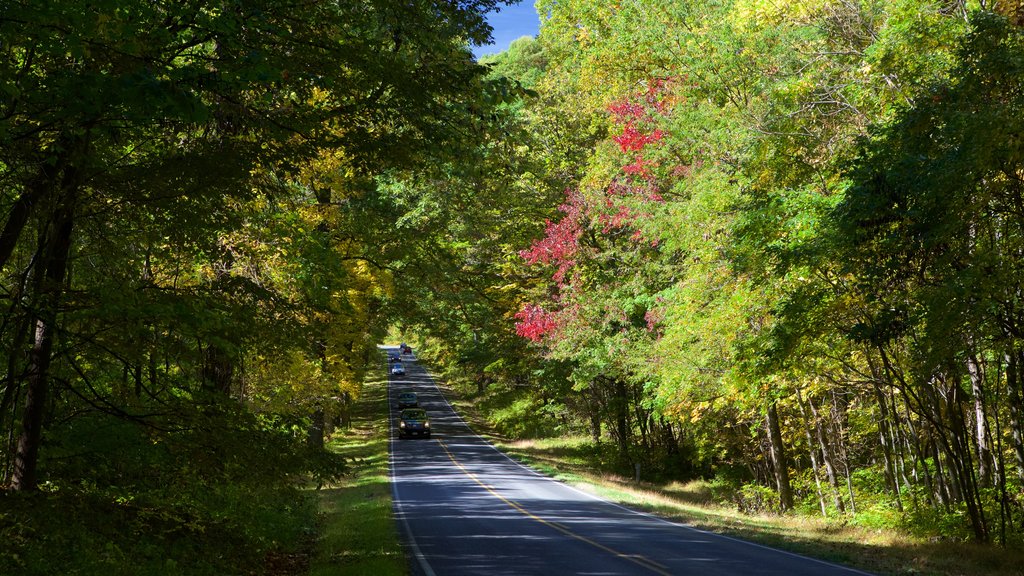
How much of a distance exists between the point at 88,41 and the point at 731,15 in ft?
61.6

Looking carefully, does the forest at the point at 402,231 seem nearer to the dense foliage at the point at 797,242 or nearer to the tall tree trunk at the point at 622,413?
the dense foliage at the point at 797,242

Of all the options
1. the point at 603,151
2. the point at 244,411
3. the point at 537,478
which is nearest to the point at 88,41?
the point at 244,411

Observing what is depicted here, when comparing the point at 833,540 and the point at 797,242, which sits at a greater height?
the point at 797,242

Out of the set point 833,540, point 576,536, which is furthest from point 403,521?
point 833,540

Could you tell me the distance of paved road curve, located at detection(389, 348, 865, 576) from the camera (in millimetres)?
11586

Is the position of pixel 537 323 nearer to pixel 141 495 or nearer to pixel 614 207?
pixel 614 207

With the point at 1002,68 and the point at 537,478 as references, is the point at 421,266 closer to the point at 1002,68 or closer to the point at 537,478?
the point at 1002,68

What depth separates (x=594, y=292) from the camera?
26828 millimetres

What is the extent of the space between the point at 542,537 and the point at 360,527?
4005mm

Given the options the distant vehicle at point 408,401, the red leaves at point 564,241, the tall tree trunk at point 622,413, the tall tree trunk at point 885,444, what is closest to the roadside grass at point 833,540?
the tall tree trunk at point 885,444

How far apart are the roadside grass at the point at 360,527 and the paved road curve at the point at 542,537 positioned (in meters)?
0.43

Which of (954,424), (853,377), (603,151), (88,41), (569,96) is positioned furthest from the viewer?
(569,96)

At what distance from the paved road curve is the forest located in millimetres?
3064

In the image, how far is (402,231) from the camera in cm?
1532
